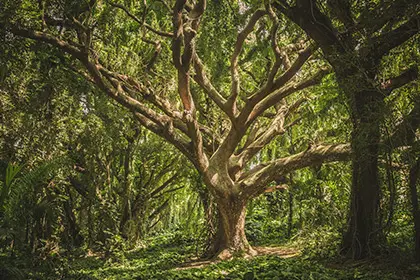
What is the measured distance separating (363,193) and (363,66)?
186 centimetres

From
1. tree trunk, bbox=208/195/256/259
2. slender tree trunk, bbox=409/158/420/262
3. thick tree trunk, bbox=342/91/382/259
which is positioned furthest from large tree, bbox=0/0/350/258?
slender tree trunk, bbox=409/158/420/262

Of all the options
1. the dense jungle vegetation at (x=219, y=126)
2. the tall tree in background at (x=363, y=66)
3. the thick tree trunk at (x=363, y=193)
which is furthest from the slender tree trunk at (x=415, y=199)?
the thick tree trunk at (x=363, y=193)

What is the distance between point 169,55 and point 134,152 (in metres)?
3.86

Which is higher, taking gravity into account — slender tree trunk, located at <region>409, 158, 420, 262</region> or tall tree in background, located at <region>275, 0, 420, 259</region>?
tall tree in background, located at <region>275, 0, 420, 259</region>

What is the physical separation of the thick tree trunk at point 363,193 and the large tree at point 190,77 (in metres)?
1.25

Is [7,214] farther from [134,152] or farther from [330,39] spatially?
[134,152]

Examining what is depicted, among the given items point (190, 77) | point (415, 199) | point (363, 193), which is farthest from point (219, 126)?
point (415, 199)

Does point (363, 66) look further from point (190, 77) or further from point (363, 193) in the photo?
point (190, 77)

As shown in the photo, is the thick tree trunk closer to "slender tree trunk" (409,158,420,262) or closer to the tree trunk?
"slender tree trunk" (409,158,420,262)

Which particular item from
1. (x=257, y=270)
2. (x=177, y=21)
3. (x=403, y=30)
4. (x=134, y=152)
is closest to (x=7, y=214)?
(x=257, y=270)

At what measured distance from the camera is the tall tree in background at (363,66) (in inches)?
159

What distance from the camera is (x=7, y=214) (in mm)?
4426

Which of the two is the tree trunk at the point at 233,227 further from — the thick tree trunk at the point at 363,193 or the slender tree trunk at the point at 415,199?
the slender tree trunk at the point at 415,199

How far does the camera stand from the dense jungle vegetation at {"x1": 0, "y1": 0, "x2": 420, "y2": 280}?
449 centimetres
